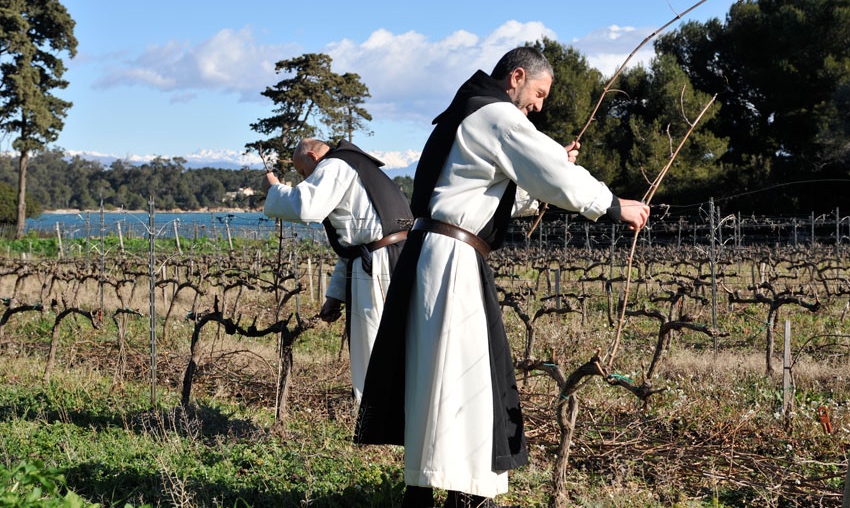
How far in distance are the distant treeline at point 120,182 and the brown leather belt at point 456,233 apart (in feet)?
158

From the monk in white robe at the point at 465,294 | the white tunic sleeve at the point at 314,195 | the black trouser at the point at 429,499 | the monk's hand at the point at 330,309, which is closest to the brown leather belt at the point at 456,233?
the monk in white robe at the point at 465,294

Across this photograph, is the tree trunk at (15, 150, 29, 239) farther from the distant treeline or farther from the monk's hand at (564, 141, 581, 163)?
the monk's hand at (564, 141, 581, 163)

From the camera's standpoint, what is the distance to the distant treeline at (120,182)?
60.6 m

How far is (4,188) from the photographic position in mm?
40281

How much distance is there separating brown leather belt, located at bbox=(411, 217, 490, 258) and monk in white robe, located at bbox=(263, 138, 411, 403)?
4.06ft

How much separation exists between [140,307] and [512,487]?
33.7 ft

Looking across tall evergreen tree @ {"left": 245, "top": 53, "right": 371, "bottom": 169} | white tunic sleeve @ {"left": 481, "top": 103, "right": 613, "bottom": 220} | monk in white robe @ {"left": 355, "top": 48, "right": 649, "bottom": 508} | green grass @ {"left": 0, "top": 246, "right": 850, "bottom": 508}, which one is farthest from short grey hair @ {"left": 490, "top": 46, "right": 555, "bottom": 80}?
tall evergreen tree @ {"left": 245, "top": 53, "right": 371, "bottom": 169}

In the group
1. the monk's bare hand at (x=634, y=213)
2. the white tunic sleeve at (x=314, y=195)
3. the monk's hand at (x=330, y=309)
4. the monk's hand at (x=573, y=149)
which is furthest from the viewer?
the monk's hand at (x=330, y=309)

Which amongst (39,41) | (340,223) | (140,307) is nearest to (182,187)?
(39,41)

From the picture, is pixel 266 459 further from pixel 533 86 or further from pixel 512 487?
pixel 533 86

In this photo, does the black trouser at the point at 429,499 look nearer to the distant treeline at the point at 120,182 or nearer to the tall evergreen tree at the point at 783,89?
the tall evergreen tree at the point at 783,89

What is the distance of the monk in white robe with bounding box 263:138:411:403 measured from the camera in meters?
4.46

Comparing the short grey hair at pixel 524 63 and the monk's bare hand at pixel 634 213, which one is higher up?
the short grey hair at pixel 524 63

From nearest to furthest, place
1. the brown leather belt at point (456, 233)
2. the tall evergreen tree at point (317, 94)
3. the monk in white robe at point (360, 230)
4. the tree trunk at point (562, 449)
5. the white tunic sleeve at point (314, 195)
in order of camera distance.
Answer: the brown leather belt at point (456, 233) < the tree trunk at point (562, 449) < the white tunic sleeve at point (314, 195) < the monk in white robe at point (360, 230) < the tall evergreen tree at point (317, 94)
